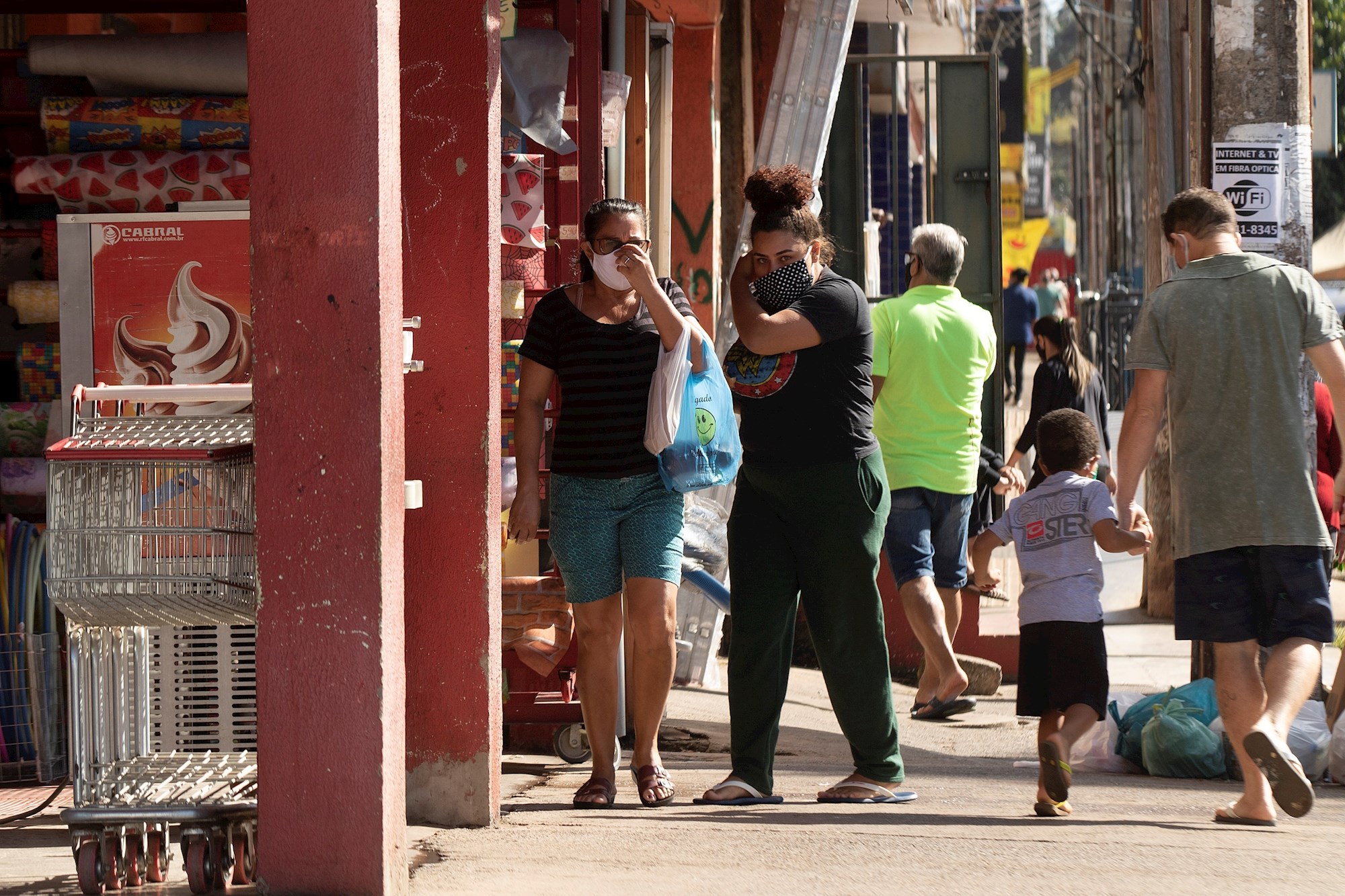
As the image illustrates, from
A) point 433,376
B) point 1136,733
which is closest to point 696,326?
point 433,376

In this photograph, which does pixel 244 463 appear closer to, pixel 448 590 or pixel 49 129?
pixel 448 590

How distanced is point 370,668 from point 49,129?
3.57m

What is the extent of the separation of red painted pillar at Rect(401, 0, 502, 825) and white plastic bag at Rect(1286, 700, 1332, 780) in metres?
3.06

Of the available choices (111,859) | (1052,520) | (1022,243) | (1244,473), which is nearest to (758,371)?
(1052,520)

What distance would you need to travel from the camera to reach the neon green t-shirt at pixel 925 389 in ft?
23.4

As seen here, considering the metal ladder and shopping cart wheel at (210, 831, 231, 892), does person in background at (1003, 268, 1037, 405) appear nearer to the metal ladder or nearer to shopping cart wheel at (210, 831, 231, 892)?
the metal ladder

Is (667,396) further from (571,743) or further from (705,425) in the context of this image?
(571,743)

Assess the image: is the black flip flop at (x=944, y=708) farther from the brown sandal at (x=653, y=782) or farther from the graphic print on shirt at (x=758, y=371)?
the graphic print on shirt at (x=758, y=371)

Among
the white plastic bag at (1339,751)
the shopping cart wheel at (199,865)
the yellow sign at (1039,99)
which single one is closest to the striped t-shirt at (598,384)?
the shopping cart wheel at (199,865)

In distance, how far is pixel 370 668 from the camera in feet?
12.2

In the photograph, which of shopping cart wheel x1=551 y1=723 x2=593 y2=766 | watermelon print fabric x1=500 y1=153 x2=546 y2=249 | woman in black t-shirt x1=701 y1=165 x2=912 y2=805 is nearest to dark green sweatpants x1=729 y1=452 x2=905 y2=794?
woman in black t-shirt x1=701 y1=165 x2=912 y2=805

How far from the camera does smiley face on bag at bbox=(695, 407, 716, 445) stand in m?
5.15

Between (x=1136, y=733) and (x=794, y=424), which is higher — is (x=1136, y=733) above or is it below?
below

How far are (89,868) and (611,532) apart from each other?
191 centimetres
